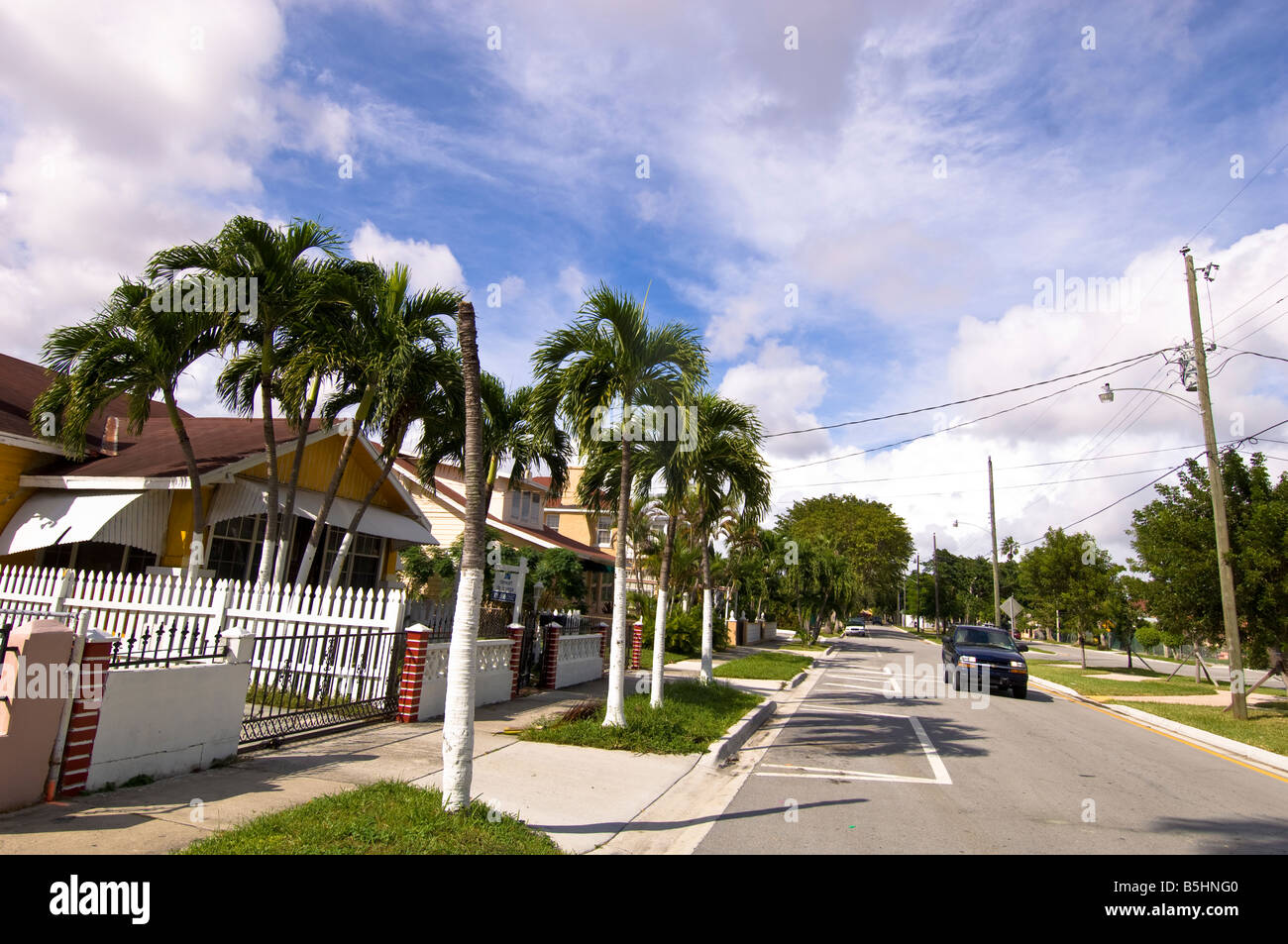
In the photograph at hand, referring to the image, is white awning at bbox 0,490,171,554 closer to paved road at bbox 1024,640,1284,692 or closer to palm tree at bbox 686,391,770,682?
palm tree at bbox 686,391,770,682

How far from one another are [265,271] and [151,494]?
5.53m

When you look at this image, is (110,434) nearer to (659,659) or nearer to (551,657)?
(551,657)

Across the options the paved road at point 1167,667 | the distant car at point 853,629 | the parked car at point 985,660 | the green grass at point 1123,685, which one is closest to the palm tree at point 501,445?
the parked car at point 985,660

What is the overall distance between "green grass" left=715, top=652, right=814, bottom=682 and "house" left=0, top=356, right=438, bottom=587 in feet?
30.6

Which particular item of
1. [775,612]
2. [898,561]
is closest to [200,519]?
[775,612]

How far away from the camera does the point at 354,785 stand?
6629mm

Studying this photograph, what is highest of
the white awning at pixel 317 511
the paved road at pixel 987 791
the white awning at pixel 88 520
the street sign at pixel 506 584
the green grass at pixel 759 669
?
the white awning at pixel 317 511

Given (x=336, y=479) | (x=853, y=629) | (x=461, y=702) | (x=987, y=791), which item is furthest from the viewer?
(x=853, y=629)

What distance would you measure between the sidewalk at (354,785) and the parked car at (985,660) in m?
13.3

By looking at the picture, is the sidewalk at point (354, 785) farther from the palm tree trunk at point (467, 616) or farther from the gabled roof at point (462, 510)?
the gabled roof at point (462, 510)

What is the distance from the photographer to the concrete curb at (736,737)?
30.5ft

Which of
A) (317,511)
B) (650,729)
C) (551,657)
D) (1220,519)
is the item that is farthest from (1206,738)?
(317,511)

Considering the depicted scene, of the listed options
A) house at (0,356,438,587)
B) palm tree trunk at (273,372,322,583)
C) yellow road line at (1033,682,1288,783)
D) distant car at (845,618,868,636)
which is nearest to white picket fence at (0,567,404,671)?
palm tree trunk at (273,372,322,583)

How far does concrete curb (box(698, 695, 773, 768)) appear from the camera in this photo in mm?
9305
